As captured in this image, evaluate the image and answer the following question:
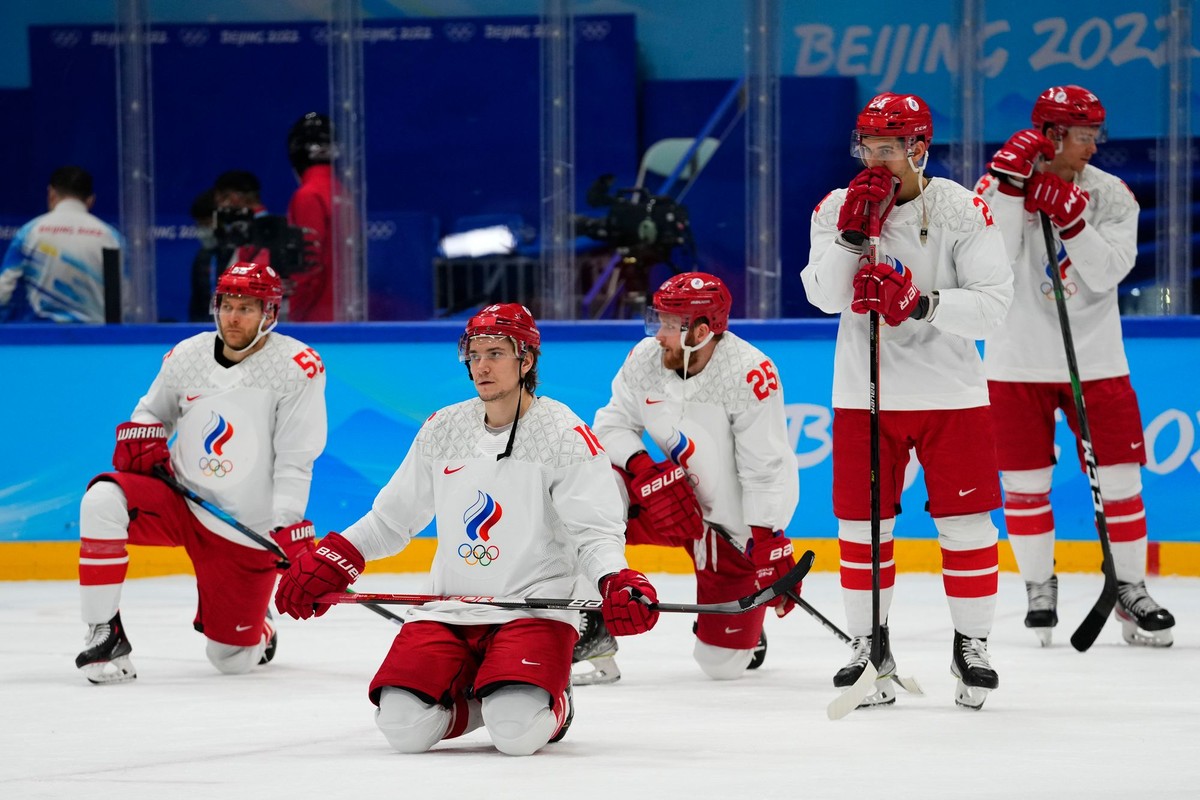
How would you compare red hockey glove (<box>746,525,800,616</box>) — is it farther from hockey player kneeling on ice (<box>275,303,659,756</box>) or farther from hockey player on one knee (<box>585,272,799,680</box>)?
hockey player kneeling on ice (<box>275,303,659,756</box>)

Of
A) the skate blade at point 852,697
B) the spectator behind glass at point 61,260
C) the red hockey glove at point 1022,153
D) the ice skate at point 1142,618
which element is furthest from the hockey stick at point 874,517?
the spectator behind glass at point 61,260

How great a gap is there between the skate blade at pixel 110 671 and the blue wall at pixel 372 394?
1995 mm

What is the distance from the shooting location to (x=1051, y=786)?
304 cm

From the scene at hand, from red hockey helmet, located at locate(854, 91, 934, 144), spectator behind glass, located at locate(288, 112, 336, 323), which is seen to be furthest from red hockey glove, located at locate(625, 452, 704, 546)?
spectator behind glass, located at locate(288, 112, 336, 323)

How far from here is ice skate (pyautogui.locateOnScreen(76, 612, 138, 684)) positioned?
14.4 feet

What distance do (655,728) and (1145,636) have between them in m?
1.80

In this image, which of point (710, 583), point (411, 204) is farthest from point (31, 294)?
point (710, 583)

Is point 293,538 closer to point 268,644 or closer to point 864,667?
point 268,644

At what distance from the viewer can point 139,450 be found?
4.66 metres

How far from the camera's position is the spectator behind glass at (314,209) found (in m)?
7.16

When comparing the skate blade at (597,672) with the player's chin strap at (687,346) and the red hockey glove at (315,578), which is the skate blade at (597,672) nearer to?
the player's chin strap at (687,346)

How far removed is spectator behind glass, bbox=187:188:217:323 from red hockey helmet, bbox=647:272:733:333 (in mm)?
3092

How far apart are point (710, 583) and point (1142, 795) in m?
1.75

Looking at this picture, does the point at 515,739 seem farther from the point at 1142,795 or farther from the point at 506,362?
the point at 1142,795
